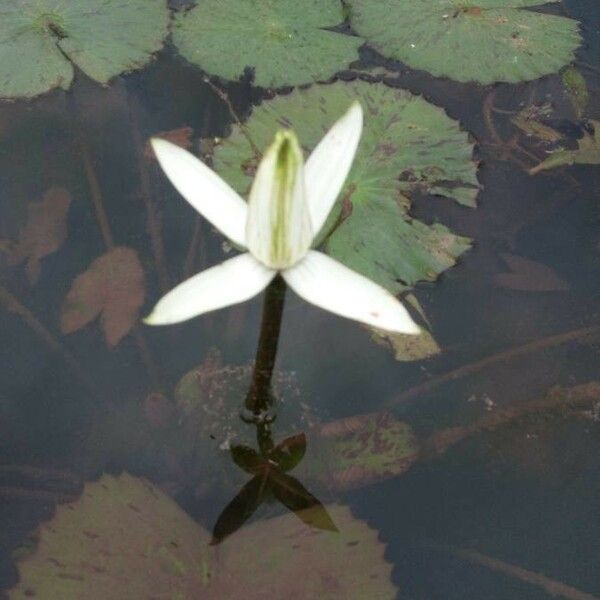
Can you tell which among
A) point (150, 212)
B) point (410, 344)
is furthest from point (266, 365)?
point (150, 212)

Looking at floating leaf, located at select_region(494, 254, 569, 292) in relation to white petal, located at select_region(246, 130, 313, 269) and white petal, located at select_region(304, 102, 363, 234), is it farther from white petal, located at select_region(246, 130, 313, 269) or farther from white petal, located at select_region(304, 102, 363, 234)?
white petal, located at select_region(246, 130, 313, 269)

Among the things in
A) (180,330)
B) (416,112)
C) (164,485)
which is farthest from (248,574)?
(416,112)

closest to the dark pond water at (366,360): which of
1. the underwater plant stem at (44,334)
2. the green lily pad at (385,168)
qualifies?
the underwater plant stem at (44,334)

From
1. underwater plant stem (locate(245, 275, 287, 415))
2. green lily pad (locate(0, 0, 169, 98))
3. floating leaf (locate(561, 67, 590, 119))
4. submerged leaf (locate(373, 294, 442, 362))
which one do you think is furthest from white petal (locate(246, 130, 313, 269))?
floating leaf (locate(561, 67, 590, 119))

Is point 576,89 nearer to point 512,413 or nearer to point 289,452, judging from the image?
point 512,413

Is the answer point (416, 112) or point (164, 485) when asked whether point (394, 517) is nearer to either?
point (164, 485)

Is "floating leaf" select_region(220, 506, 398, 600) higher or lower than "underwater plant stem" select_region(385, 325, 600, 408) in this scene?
lower
